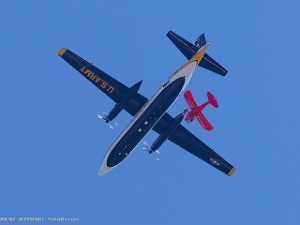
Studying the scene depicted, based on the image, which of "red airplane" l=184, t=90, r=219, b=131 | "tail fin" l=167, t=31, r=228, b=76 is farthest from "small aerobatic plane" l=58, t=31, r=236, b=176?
"red airplane" l=184, t=90, r=219, b=131

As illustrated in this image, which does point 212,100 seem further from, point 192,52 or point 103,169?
point 103,169

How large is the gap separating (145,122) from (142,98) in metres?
5.33

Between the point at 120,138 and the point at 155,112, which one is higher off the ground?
the point at 155,112

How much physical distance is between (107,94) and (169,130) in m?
10.1

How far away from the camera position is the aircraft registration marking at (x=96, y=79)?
94.1 m

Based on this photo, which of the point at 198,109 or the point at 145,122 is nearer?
the point at 145,122

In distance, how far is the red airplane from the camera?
9419 centimetres

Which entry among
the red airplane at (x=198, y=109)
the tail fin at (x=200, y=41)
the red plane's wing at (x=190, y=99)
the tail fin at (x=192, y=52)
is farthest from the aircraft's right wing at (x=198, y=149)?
the tail fin at (x=200, y=41)

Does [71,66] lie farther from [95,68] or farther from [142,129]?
[142,129]

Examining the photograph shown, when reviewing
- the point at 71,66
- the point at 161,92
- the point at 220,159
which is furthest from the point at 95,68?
the point at 220,159

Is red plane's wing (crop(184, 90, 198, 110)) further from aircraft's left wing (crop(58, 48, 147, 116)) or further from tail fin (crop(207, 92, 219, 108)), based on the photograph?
aircraft's left wing (crop(58, 48, 147, 116))

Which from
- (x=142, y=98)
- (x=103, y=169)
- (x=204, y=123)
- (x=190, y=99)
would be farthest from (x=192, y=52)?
(x=103, y=169)

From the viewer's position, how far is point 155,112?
9056 centimetres

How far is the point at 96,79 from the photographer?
309ft
